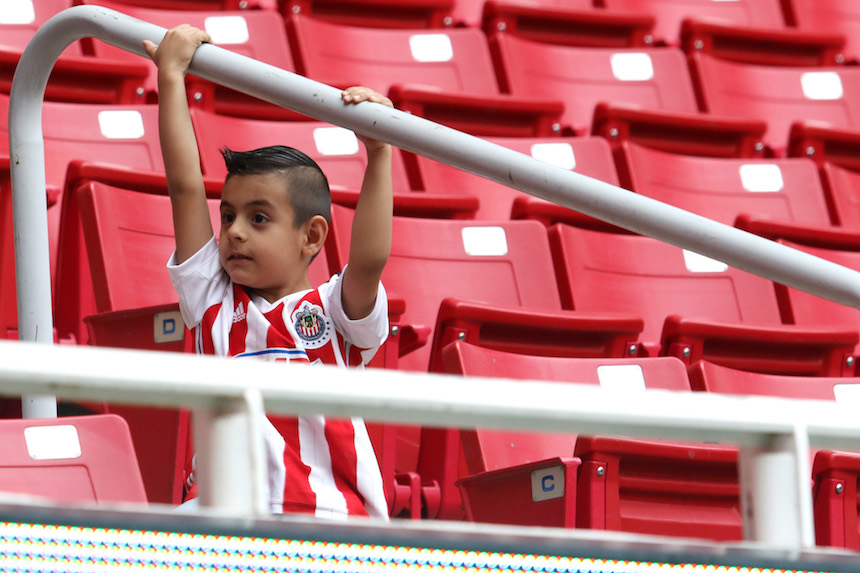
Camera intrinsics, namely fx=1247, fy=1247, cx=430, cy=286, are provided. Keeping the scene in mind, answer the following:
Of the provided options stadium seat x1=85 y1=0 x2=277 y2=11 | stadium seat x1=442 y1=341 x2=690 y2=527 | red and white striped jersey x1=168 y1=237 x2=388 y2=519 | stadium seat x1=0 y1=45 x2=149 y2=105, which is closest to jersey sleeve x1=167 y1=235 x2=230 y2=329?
red and white striped jersey x1=168 y1=237 x2=388 y2=519

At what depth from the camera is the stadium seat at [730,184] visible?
5.30 ft

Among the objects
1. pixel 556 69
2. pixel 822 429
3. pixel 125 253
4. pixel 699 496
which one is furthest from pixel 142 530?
pixel 556 69

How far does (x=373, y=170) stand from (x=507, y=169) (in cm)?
22

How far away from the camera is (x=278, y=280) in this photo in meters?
0.80

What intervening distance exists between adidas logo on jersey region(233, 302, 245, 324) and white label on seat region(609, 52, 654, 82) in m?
1.26

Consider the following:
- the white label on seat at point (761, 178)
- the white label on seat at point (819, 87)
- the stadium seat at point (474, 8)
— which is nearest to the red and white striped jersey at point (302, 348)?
the white label on seat at point (761, 178)

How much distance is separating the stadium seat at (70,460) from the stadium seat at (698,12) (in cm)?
154

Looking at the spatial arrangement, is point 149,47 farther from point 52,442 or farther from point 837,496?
point 837,496

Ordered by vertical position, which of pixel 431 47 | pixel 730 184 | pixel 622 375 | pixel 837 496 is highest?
pixel 431 47

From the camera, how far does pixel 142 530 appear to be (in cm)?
32

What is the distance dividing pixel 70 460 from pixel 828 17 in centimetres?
197

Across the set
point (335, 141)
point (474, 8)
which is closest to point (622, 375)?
point (335, 141)

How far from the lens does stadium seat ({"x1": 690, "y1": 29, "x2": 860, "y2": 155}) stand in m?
1.99

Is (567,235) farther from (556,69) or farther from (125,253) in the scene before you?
(556,69)
